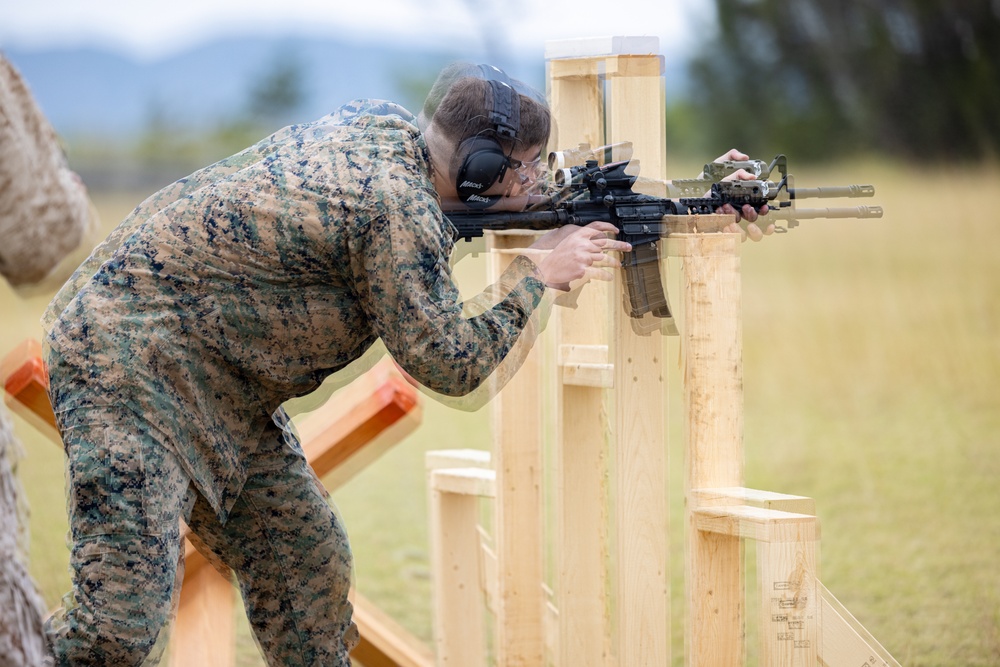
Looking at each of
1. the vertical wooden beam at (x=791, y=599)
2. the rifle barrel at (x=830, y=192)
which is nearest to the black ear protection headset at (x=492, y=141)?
the rifle barrel at (x=830, y=192)

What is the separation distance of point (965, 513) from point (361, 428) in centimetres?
406

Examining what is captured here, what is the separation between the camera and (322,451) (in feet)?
12.8

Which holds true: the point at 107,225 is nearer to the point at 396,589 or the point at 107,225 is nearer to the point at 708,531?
the point at 396,589

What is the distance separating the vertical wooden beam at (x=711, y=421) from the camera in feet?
10.1

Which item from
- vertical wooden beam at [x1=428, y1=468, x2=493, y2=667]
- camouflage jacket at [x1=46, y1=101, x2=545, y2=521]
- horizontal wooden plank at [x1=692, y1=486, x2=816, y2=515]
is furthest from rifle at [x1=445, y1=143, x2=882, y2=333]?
vertical wooden beam at [x1=428, y1=468, x2=493, y2=667]

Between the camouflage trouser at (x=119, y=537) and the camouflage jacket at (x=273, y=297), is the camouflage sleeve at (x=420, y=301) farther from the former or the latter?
the camouflage trouser at (x=119, y=537)

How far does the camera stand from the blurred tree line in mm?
21031

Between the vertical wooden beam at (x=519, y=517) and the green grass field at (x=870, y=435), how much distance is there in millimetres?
1171

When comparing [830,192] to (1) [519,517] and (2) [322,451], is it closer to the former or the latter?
(1) [519,517]

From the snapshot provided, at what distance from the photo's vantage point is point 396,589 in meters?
5.84

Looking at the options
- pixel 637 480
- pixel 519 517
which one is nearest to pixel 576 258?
pixel 637 480

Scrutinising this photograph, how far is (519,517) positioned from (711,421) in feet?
3.10

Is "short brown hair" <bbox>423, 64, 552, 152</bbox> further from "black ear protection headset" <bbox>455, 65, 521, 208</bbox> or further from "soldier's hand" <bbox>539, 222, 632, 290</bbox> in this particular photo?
"soldier's hand" <bbox>539, 222, 632, 290</bbox>

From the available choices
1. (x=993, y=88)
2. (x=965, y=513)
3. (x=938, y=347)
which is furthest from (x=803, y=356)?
(x=993, y=88)
